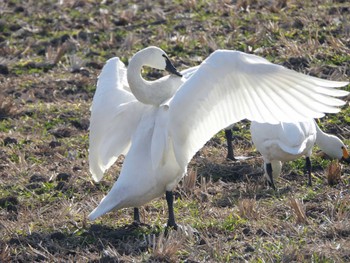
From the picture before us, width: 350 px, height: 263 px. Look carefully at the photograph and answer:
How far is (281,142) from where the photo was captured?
29.4 ft

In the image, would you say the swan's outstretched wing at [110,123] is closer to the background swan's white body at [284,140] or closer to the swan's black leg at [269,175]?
A: the swan's black leg at [269,175]

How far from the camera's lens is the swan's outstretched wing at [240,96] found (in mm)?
6934

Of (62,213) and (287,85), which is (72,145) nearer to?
(62,213)

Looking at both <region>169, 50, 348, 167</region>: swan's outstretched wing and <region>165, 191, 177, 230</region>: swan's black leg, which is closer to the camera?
<region>169, 50, 348, 167</region>: swan's outstretched wing

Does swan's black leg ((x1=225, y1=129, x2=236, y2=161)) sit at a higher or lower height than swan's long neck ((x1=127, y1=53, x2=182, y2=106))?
lower

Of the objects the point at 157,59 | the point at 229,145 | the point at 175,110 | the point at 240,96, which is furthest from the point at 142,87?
the point at 229,145

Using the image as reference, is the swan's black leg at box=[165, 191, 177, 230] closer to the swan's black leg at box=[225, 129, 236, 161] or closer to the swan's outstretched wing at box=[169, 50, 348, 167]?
the swan's outstretched wing at box=[169, 50, 348, 167]

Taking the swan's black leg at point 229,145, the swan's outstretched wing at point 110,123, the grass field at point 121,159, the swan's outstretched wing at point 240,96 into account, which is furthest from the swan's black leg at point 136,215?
the swan's black leg at point 229,145

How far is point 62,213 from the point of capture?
7844mm

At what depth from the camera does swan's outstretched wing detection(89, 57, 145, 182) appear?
7949mm

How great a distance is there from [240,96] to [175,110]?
47 centimetres

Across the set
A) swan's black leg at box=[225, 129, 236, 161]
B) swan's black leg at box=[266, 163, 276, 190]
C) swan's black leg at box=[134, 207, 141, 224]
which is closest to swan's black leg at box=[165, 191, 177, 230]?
swan's black leg at box=[134, 207, 141, 224]

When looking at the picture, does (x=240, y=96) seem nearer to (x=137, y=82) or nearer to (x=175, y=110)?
(x=175, y=110)

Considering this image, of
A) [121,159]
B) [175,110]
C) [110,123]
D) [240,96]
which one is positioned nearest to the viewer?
[175,110]
